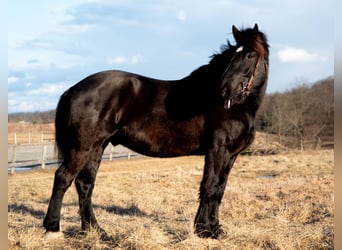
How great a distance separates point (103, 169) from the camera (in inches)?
858

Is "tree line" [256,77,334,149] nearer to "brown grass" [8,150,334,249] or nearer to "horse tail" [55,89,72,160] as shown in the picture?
"brown grass" [8,150,334,249]

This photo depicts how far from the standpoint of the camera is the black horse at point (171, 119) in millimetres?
5273

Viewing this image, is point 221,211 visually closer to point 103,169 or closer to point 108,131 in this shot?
point 108,131

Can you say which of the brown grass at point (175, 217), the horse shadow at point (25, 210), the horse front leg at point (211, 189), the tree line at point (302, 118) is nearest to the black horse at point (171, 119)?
the horse front leg at point (211, 189)

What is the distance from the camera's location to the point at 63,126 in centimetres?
548

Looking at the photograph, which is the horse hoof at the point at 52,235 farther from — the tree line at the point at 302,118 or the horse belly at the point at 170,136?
the tree line at the point at 302,118

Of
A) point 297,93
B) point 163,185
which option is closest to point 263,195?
point 163,185

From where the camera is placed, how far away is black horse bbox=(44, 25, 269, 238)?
5.27 metres

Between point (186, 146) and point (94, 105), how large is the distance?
1.41m

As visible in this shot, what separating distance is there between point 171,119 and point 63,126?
154cm

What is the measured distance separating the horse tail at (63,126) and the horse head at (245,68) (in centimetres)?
218

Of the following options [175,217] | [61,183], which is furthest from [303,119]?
[61,183]

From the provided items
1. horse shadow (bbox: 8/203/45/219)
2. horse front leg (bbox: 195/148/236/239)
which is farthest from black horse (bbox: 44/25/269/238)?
horse shadow (bbox: 8/203/45/219)

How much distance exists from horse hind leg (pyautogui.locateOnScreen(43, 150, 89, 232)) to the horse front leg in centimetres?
171
